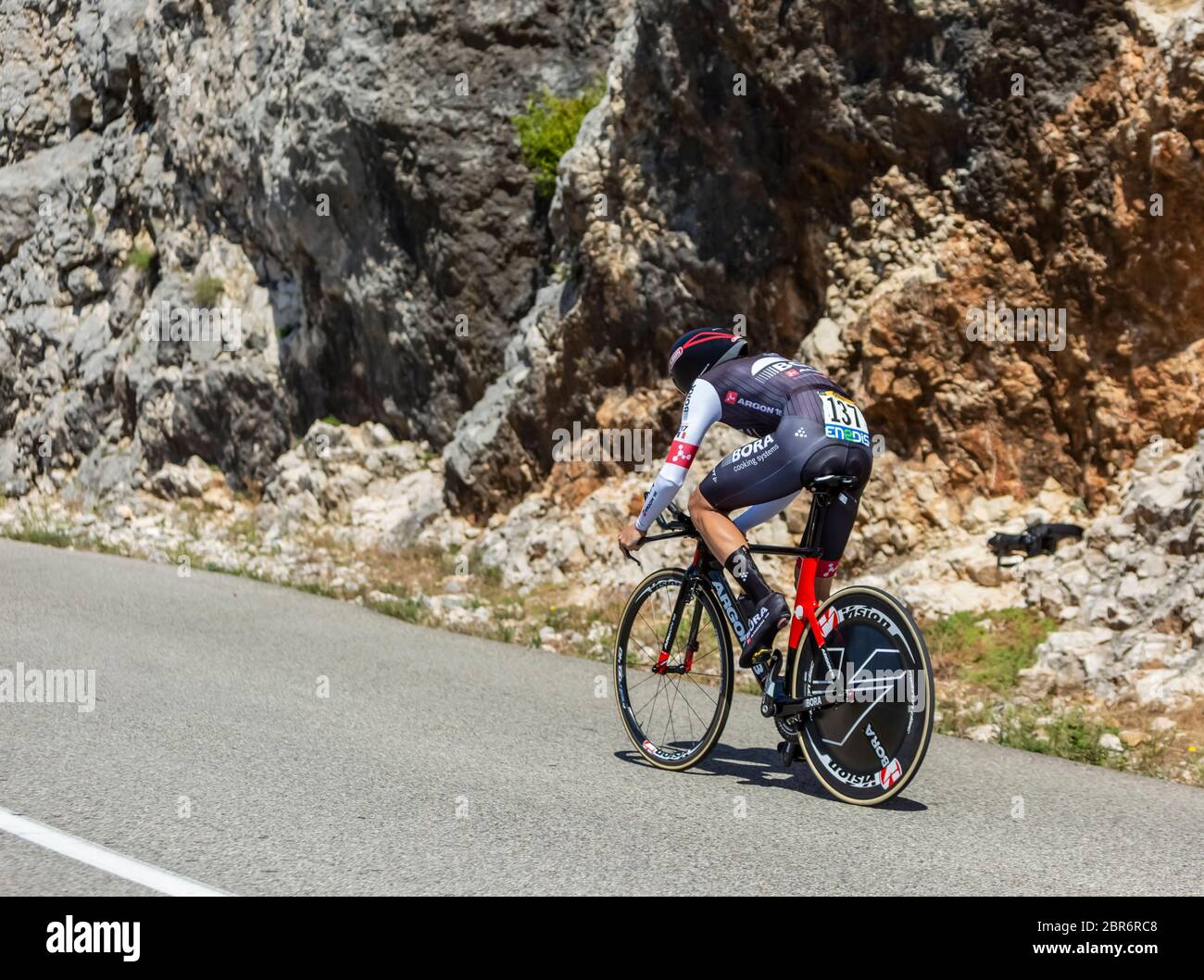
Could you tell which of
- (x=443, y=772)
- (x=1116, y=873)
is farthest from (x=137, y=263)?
(x=1116, y=873)

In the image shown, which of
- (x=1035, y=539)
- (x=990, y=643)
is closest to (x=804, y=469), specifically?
(x=990, y=643)

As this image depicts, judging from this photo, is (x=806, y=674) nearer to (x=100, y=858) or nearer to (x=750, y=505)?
(x=750, y=505)

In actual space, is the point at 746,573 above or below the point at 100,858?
above

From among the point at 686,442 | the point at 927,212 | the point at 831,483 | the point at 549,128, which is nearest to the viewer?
the point at 831,483

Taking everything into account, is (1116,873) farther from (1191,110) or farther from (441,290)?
(441,290)

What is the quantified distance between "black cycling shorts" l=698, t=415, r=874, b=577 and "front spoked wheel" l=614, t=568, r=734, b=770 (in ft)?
2.17

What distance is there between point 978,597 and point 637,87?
6.36 metres

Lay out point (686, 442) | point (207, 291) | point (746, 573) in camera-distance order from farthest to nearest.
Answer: point (207, 291) < point (686, 442) < point (746, 573)

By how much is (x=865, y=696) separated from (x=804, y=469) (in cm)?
97

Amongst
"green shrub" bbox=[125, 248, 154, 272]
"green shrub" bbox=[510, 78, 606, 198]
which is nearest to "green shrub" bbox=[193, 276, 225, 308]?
"green shrub" bbox=[125, 248, 154, 272]

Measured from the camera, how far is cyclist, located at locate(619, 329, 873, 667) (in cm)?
572

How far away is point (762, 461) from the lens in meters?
5.80

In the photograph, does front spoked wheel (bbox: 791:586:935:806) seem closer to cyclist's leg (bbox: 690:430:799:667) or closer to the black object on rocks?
cyclist's leg (bbox: 690:430:799:667)

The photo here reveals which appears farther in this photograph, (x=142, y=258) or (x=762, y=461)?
(x=142, y=258)
